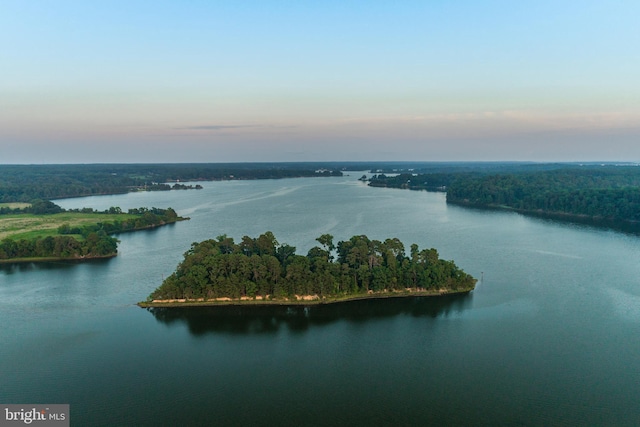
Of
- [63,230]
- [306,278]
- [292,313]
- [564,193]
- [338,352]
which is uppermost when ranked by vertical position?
[564,193]

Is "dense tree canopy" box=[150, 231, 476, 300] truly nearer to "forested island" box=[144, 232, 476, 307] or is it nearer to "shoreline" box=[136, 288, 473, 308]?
"forested island" box=[144, 232, 476, 307]

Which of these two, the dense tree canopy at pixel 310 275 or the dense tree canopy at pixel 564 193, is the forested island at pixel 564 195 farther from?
the dense tree canopy at pixel 310 275

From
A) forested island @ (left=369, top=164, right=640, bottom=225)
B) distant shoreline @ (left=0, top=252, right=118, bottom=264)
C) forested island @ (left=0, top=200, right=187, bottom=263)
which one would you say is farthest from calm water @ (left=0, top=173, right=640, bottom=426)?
forested island @ (left=369, top=164, right=640, bottom=225)

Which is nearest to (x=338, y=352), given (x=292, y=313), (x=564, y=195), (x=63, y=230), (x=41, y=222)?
(x=292, y=313)

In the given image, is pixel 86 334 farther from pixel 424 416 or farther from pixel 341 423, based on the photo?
pixel 424 416

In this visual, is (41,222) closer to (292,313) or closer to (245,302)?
(245,302)

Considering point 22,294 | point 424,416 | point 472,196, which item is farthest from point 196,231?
point 472,196

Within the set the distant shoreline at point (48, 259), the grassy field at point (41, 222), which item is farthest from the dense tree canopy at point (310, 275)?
the grassy field at point (41, 222)
